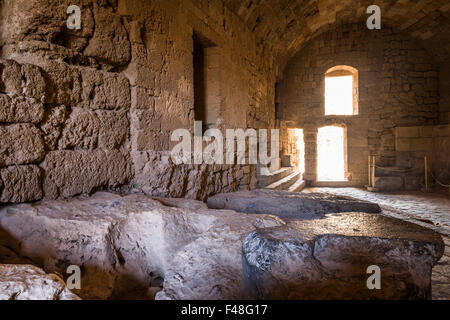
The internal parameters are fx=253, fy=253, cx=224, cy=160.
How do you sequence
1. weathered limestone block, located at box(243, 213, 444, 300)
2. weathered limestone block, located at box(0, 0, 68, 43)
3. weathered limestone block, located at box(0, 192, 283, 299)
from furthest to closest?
weathered limestone block, located at box(0, 0, 68, 43) → weathered limestone block, located at box(0, 192, 283, 299) → weathered limestone block, located at box(243, 213, 444, 300)

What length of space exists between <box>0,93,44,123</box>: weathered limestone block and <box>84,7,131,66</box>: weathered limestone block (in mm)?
728

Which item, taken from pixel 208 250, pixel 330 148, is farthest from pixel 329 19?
pixel 330 148

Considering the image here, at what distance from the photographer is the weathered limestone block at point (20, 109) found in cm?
183

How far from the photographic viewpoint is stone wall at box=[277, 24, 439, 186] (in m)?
9.20

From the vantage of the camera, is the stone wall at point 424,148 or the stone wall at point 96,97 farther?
the stone wall at point 424,148

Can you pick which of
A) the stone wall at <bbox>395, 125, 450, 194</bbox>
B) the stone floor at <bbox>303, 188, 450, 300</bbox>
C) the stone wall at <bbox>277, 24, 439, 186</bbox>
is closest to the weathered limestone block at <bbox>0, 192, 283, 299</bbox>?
the stone floor at <bbox>303, 188, 450, 300</bbox>

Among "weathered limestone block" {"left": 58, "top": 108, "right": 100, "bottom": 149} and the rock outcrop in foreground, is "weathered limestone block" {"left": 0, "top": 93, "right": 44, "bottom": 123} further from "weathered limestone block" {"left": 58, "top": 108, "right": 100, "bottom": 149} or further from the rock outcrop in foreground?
the rock outcrop in foreground

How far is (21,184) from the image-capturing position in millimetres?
1919

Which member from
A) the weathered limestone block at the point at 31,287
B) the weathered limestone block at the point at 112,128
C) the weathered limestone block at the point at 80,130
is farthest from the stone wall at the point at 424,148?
the weathered limestone block at the point at 31,287

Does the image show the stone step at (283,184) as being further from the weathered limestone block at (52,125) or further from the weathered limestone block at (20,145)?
the weathered limestone block at (20,145)

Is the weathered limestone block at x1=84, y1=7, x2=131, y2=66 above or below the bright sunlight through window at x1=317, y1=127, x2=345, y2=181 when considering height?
above

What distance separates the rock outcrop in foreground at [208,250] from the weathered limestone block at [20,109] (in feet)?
2.17

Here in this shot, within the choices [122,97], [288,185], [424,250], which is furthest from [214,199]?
[288,185]

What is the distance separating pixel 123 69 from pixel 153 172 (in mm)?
1143
